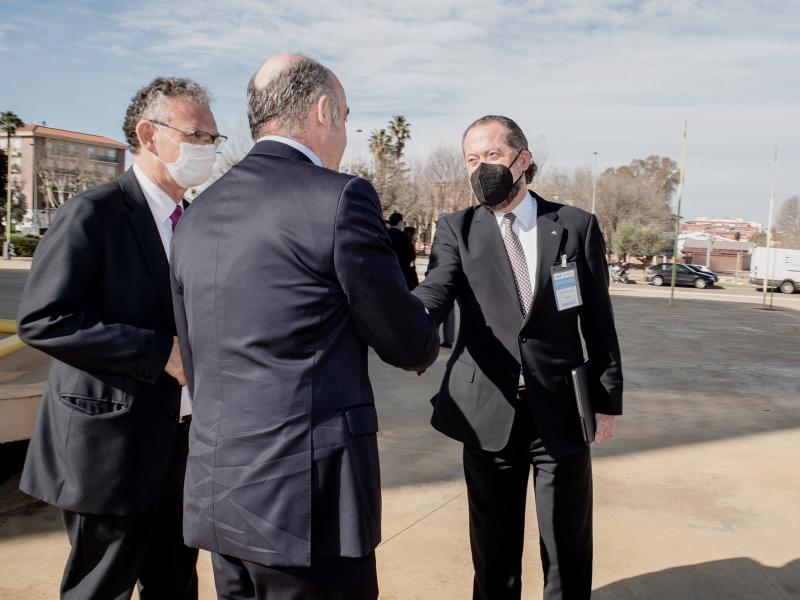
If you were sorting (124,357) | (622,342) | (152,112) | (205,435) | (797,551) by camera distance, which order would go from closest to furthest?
(205,435) → (124,357) → (152,112) → (797,551) → (622,342)

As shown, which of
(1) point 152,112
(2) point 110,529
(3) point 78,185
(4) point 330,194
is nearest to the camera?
(4) point 330,194

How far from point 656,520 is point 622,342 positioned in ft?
23.2

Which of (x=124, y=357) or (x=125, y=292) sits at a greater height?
(x=125, y=292)

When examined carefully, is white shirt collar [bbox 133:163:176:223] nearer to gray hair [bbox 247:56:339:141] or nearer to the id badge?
gray hair [bbox 247:56:339:141]

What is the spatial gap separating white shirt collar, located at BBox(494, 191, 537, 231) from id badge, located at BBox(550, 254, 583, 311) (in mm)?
210

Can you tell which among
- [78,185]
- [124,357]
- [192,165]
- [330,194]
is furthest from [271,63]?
[78,185]

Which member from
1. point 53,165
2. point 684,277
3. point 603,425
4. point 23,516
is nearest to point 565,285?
point 603,425

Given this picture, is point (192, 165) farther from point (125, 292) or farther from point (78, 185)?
point (78, 185)

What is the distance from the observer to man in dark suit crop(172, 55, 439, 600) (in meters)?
1.36

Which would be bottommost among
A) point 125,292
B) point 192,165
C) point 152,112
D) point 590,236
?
point 125,292

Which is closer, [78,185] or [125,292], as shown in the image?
[125,292]

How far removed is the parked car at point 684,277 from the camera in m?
32.2

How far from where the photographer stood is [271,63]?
1.53 metres

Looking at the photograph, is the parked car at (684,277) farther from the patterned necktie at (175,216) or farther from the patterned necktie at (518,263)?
the patterned necktie at (175,216)
